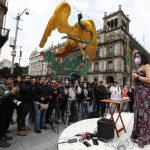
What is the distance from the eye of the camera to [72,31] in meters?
6.30

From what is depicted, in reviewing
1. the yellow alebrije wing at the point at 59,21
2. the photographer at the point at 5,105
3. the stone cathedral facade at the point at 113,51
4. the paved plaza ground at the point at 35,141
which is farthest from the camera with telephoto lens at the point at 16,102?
the stone cathedral facade at the point at 113,51

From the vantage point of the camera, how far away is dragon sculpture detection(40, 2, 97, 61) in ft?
18.5

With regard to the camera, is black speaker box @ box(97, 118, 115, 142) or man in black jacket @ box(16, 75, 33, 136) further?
man in black jacket @ box(16, 75, 33, 136)

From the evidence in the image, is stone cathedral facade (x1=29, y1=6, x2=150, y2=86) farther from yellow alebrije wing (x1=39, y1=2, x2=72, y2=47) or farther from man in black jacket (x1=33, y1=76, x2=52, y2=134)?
man in black jacket (x1=33, y1=76, x2=52, y2=134)

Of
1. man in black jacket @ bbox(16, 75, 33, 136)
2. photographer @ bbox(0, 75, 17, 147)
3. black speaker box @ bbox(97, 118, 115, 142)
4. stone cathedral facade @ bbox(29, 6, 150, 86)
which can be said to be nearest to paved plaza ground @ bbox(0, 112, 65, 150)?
photographer @ bbox(0, 75, 17, 147)

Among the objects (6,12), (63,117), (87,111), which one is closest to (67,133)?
(63,117)

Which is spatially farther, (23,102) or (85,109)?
(85,109)

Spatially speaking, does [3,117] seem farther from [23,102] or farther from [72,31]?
[72,31]

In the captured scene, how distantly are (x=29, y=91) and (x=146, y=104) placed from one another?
3.08m

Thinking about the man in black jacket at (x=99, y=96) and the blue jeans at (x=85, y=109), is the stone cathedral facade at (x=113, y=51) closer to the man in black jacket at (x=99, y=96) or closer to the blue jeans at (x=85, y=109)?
the man in black jacket at (x=99, y=96)

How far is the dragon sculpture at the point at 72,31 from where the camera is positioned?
565 cm

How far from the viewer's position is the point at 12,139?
4176 millimetres

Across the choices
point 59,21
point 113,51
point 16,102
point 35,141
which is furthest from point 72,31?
point 113,51

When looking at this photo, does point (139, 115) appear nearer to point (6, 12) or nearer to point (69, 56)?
point (69, 56)
